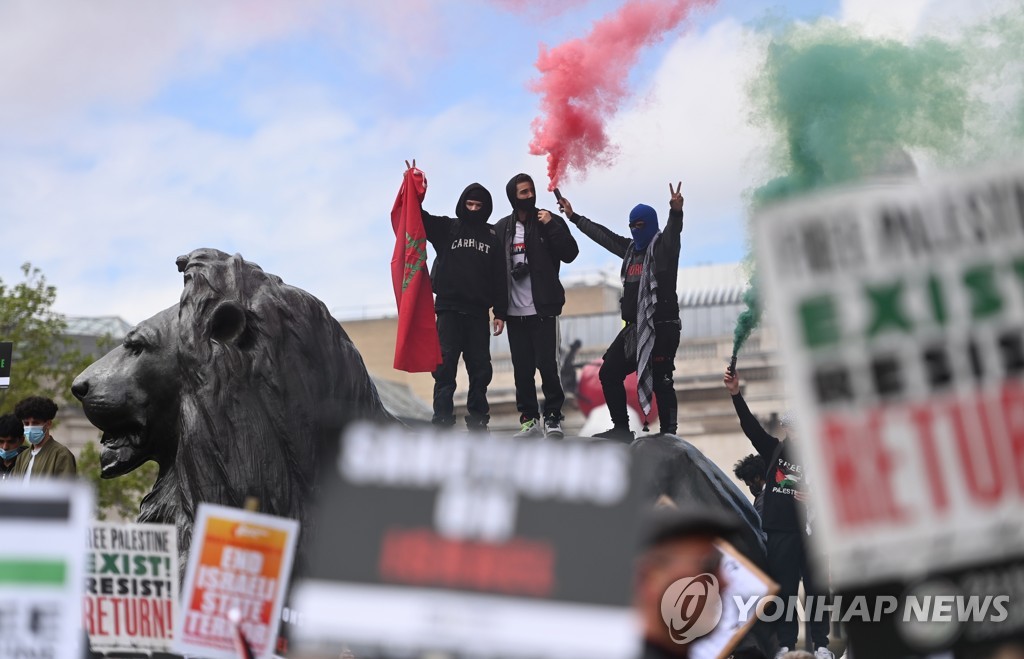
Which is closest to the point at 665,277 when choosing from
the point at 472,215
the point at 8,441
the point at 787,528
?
the point at 472,215

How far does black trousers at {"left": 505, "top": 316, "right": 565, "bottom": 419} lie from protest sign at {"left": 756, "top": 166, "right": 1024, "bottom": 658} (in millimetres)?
9284

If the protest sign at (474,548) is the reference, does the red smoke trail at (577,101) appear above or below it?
above

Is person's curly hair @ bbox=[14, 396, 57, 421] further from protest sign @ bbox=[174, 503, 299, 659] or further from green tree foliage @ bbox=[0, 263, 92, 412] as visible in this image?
green tree foliage @ bbox=[0, 263, 92, 412]

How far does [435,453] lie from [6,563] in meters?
1.41

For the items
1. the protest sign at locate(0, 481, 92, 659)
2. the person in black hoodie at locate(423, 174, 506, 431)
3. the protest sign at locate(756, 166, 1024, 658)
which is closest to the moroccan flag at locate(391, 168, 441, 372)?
the person in black hoodie at locate(423, 174, 506, 431)

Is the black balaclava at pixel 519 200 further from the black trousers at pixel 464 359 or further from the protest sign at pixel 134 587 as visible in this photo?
the protest sign at pixel 134 587

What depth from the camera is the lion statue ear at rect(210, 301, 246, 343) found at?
9.54 meters

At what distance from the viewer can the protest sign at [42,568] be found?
4.45m

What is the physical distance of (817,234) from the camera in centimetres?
350

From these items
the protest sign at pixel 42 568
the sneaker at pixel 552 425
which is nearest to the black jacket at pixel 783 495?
the sneaker at pixel 552 425

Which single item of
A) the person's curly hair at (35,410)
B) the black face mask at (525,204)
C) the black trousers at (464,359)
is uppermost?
the black face mask at (525,204)

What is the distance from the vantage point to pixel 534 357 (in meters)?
13.1

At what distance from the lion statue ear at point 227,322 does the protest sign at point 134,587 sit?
2451 mm

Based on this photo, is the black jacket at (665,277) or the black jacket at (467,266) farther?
the black jacket at (467,266)
